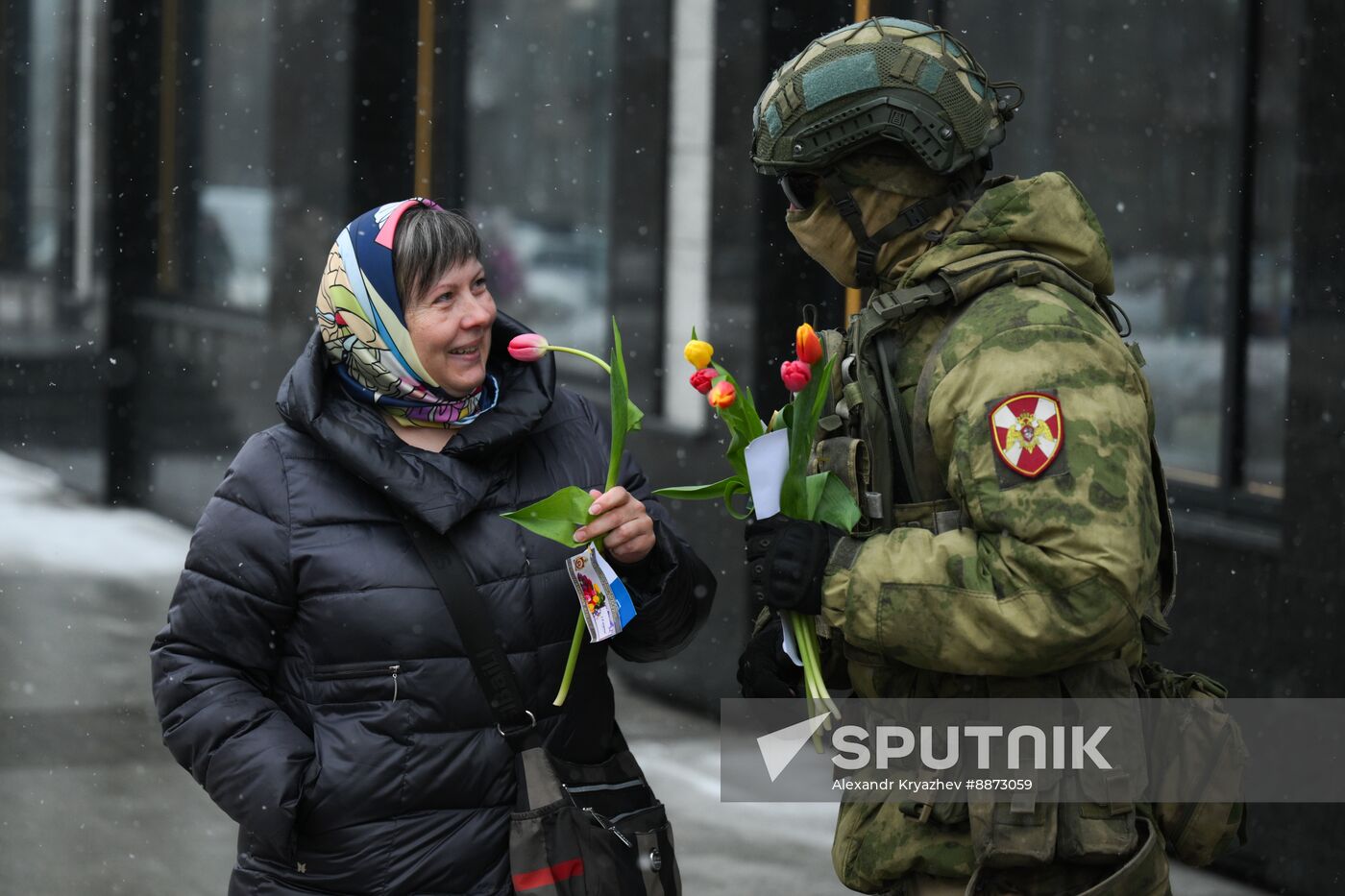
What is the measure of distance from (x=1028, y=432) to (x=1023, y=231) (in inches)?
16.0

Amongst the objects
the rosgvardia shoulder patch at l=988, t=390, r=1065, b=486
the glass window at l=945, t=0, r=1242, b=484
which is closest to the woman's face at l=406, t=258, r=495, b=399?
the rosgvardia shoulder patch at l=988, t=390, r=1065, b=486

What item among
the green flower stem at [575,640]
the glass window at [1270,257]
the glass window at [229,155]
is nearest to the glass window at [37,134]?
the glass window at [229,155]

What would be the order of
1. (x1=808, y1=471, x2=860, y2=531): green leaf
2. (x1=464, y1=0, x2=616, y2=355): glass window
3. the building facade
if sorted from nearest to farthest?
(x1=808, y1=471, x2=860, y2=531): green leaf < the building facade < (x1=464, y1=0, x2=616, y2=355): glass window

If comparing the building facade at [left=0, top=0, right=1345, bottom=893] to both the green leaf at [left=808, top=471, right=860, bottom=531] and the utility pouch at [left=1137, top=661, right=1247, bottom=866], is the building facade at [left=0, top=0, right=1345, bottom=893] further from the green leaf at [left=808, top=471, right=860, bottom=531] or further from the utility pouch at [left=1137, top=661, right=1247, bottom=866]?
the green leaf at [left=808, top=471, right=860, bottom=531]

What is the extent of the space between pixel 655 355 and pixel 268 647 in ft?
15.5

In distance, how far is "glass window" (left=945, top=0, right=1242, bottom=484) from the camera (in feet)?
19.7

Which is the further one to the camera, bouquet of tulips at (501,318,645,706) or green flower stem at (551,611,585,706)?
green flower stem at (551,611,585,706)

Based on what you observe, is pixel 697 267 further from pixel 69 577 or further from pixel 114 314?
pixel 114 314

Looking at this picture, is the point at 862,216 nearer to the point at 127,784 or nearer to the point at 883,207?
the point at 883,207

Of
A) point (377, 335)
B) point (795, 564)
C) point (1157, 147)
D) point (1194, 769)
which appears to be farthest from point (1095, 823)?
point (1157, 147)

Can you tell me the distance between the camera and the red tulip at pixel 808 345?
2807 millimetres

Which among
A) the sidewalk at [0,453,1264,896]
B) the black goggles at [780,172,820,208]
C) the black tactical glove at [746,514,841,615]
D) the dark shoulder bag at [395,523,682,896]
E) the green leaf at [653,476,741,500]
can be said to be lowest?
the sidewalk at [0,453,1264,896]

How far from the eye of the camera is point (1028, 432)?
264 cm

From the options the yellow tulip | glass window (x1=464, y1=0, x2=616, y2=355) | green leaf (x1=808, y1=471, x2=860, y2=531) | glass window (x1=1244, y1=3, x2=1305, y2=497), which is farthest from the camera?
glass window (x1=464, y1=0, x2=616, y2=355)
